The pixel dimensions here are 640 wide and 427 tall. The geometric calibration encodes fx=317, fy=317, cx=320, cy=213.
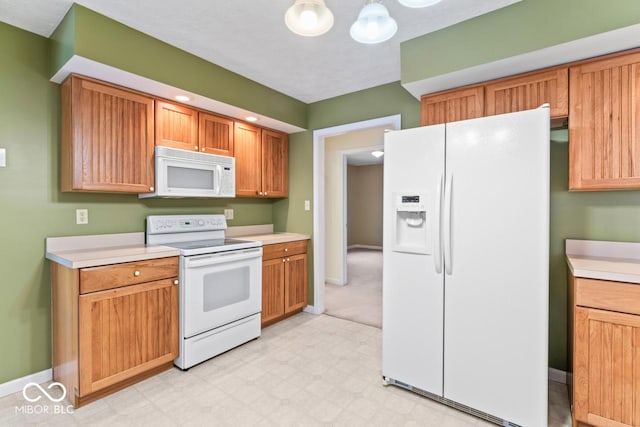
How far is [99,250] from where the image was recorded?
7.66 feet

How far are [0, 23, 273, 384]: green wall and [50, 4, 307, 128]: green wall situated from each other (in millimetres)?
192

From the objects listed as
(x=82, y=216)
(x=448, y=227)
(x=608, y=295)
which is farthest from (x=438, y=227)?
(x=82, y=216)

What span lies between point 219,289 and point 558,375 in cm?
264

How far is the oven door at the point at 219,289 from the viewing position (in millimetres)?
2396

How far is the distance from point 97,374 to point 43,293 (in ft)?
2.54

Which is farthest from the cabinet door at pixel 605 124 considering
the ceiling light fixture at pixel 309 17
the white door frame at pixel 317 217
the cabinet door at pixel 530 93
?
the white door frame at pixel 317 217

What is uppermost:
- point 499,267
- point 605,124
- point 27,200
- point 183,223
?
point 605,124

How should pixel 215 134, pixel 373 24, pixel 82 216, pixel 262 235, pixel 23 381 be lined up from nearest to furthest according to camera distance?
pixel 373 24 < pixel 23 381 < pixel 82 216 < pixel 215 134 < pixel 262 235

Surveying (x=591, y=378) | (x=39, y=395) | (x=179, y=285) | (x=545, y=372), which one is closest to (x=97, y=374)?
(x=39, y=395)

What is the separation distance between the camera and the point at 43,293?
2.26 meters

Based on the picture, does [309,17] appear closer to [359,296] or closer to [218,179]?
[218,179]

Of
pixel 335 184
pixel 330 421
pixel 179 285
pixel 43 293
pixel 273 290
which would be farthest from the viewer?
pixel 335 184

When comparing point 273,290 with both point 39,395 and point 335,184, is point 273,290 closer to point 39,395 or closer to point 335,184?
point 39,395

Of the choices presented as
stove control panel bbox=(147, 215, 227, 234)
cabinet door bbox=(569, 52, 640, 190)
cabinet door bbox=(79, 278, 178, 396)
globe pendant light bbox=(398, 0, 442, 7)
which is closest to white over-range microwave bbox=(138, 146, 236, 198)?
stove control panel bbox=(147, 215, 227, 234)
